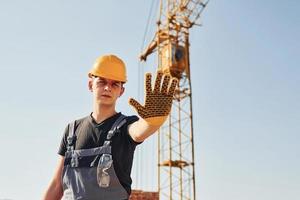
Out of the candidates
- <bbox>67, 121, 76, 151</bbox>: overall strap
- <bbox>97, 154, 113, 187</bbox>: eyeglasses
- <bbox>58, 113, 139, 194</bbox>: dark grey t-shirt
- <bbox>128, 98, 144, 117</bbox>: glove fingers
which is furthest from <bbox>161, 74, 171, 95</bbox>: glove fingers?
→ <bbox>67, 121, 76, 151</bbox>: overall strap

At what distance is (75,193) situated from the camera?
6.63 ft

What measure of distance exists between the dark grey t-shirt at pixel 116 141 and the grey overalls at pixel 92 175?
3 centimetres

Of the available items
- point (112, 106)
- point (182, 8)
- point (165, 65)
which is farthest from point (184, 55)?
point (112, 106)

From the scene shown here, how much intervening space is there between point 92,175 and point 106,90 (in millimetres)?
462

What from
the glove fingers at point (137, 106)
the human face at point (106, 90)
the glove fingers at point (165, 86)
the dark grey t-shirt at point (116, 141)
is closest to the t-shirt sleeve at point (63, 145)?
the dark grey t-shirt at point (116, 141)

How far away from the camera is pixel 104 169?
6.52ft

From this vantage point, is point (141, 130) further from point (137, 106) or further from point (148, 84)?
point (148, 84)

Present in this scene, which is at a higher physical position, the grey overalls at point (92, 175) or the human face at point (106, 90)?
the human face at point (106, 90)

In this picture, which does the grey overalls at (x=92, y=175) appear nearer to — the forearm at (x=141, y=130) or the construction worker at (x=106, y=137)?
the construction worker at (x=106, y=137)

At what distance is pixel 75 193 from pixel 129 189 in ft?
0.89

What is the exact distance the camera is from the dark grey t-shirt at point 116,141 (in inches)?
80.0

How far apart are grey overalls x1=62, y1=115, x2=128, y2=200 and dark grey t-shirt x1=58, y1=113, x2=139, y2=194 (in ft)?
0.09

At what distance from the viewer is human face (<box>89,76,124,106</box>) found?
85.8 inches

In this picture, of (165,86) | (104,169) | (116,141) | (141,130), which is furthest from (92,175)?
(165,86)
